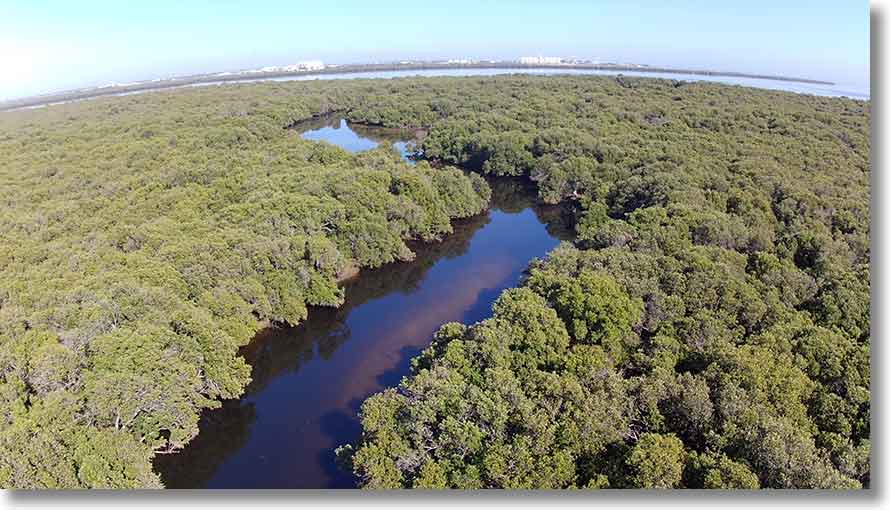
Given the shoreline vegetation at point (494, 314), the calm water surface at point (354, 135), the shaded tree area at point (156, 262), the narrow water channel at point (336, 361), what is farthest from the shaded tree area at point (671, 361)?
the calm water surface at point (354, 135)

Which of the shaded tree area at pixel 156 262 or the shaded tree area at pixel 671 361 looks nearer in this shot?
the shaded tree area at pixel 671 361

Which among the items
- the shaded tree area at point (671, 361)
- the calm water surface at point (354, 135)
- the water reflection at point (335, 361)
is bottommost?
the water reflection at point (335, 361)

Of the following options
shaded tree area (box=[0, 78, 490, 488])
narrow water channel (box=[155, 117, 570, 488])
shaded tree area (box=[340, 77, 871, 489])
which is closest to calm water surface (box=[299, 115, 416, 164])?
shaded tree area (box=[0, 78, 490, 488])

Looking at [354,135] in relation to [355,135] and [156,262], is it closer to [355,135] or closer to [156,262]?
[355,135]

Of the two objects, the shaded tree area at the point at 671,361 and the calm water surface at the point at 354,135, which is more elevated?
the calm water surface at the point at 354,135

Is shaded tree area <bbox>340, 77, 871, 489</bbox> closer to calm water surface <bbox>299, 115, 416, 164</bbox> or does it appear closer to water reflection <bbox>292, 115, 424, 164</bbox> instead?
water reflection <bbox>292, 115, 424, 164</bbox>

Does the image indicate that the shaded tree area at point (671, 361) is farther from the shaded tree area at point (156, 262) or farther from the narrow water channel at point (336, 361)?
the shaded tree area at point (156, 262)

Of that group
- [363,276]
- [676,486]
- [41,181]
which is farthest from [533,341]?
[41,181]
